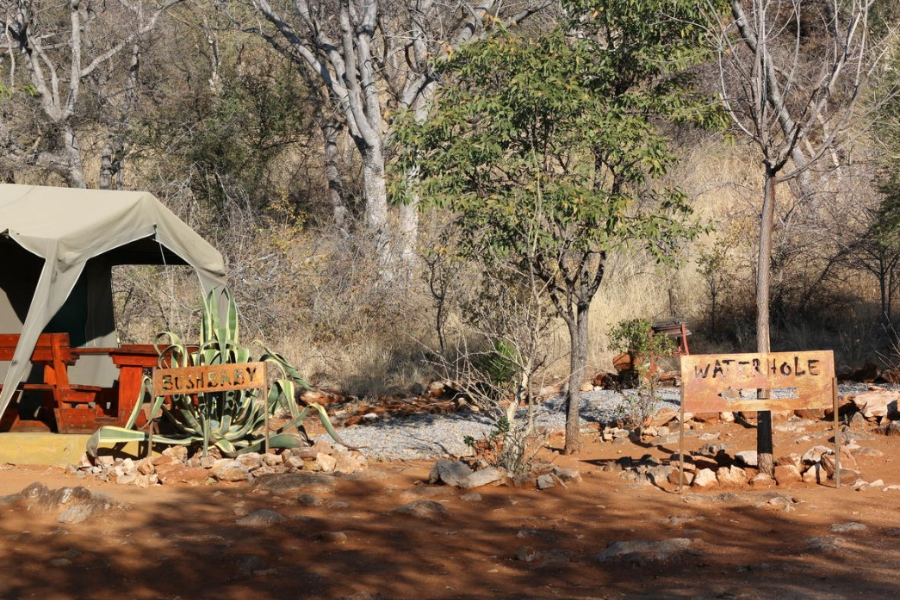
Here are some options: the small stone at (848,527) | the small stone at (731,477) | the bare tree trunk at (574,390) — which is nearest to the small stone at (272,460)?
the bare tree trunk at (574,390)

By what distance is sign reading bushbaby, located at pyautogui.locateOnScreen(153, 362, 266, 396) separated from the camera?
8.63m

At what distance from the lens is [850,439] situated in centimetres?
940

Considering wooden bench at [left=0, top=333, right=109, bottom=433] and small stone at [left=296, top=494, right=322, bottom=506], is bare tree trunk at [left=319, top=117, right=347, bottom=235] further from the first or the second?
small stone at [left=296, top=494, right=322, bottom=506]

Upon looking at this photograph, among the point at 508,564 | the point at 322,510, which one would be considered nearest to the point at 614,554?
the point at 508,564

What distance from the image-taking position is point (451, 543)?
6.52 meters

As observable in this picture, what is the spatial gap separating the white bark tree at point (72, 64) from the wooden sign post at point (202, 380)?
30.1 ft

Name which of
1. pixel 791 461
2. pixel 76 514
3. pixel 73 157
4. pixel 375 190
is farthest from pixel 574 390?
pixel 73 157

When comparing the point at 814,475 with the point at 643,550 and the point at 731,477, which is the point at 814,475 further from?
the point at 643,550

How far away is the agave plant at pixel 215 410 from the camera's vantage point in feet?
29.1

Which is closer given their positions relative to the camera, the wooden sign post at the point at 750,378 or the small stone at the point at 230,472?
the wooden sign post at the point at 750,378

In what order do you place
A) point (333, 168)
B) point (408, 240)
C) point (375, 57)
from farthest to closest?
point (333, 168)
point (375, 57)
point (408, 240)

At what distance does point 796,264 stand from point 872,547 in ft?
36.7

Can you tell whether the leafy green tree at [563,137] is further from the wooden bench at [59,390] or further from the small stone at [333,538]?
the wooden bench at [59,390]

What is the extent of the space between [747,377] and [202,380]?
13.8 feet
